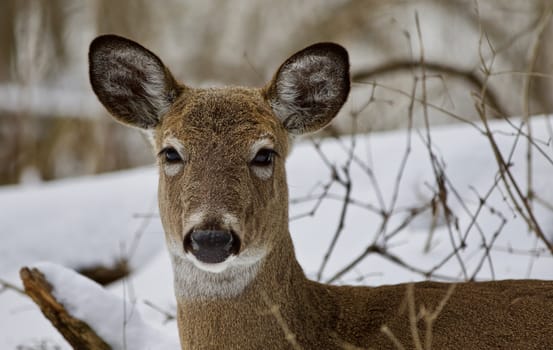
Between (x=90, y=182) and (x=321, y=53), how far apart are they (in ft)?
13.3

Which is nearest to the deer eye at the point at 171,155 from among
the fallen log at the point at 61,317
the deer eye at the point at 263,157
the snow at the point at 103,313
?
the deer eye at the point at 263,157

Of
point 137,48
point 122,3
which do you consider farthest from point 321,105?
point 122,3

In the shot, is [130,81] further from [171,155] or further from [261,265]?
[261,265]

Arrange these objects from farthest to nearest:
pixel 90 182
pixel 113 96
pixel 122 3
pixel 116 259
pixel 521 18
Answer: pixel 122 3 → pixel 521 18 → pixel 90 182 → pixel 116 259 → pixel 113 96

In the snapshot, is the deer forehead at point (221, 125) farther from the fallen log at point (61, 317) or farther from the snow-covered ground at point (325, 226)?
the snow-covered ground at point (325, 226)

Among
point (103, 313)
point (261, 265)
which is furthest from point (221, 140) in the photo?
point (103, 313)

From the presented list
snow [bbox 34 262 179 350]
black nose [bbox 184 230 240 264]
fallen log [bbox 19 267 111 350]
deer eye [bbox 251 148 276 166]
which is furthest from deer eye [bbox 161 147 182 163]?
fallen log [bbox 19 267 111 350]

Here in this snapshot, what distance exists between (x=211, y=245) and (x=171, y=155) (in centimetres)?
60

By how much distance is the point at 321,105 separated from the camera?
3.97 metres

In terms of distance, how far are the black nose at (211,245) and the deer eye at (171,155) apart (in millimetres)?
484

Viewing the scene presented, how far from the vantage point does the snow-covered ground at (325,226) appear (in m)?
4.99

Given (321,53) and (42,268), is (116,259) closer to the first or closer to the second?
(42,268)

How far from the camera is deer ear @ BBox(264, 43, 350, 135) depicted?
149 inches

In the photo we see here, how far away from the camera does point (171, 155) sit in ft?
11.7
